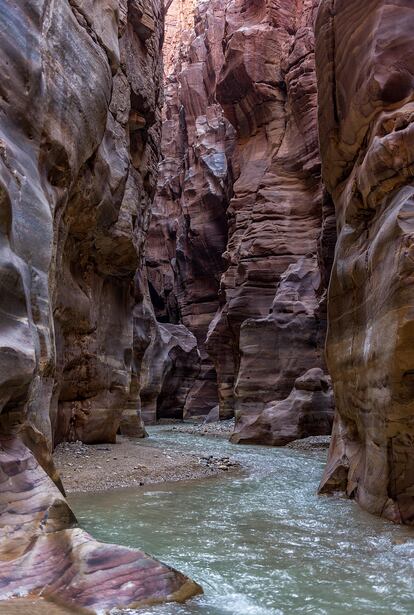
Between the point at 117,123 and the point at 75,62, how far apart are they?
7.85 meters

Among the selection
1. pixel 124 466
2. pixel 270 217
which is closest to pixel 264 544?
pixel 124 466

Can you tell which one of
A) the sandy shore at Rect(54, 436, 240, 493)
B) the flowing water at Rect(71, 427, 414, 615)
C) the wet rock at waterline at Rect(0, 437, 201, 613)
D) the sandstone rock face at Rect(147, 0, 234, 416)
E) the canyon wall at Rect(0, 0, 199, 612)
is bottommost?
the sandy shore at Rect(54, 436, 240, 493)

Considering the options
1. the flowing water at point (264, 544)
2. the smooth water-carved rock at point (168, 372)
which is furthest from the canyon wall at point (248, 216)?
the flowing water at point (264, 544)

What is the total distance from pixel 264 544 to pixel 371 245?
4.76 m

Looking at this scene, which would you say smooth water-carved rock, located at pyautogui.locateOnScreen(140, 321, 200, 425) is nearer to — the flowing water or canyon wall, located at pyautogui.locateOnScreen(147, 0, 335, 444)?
canyon wall, located at pyautogui.locateOnScreen(147, 0, 335, 444)

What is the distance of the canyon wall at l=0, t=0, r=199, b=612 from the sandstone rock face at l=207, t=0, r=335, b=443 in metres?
7.46

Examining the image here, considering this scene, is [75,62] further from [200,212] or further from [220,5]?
[220,5]

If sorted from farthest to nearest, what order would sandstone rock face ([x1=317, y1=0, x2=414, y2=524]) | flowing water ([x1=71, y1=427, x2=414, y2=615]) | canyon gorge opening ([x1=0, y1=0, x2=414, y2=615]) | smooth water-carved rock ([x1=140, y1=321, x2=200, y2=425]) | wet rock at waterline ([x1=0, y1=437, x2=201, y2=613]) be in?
smooth water-carved rock ([x1=140, y1=321, x2=200, y2=425]), sandstone rock face ([x1=317, y1=0, x2=414, y2=524]), canyon gorge opening ([x1=0, y1=0, x2=414, y2=615]), flowing water ([x1=71, y1=427, x2=414, y2=615]), wet rock at waterline ([x1=0, y1=437, x2=201, y2=613])

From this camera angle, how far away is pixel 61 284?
14148 millimetres

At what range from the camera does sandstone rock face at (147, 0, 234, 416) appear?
47969mm

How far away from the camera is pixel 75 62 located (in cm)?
995

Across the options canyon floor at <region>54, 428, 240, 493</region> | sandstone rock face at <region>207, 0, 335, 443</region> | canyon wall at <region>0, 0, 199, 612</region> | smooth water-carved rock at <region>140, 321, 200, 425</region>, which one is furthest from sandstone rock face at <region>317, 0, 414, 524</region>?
smooth water-carved rock at <region>140, 321, 200, 425</region>

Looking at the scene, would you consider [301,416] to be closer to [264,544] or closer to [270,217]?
[270,217]

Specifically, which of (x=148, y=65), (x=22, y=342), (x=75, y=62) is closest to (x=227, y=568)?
(x=22, y=342)
